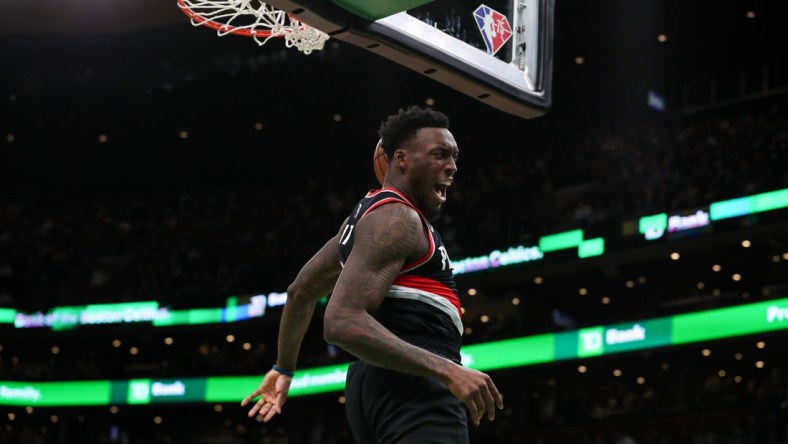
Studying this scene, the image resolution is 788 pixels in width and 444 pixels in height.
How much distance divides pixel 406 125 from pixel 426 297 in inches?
22.6

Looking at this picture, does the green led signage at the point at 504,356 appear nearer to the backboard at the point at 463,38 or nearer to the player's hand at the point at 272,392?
the backboard at the point at 463,38

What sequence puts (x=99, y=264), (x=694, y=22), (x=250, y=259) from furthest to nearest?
(x=99, y=264) → (x=250, y=259) → (x=694, y=22)

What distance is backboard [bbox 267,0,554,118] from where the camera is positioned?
3.99 meters

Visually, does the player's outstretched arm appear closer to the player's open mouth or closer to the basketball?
the basketball

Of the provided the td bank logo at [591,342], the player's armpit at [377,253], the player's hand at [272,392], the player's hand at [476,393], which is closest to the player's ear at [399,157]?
the player's armpit at [377,253]

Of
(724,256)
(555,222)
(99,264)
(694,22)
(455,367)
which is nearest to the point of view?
(455,367)

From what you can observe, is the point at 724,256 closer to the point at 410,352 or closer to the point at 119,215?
the point at 119,215

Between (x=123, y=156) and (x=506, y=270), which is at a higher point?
(x=123, y=156)

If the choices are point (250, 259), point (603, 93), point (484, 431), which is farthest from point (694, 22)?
point (250, 259)

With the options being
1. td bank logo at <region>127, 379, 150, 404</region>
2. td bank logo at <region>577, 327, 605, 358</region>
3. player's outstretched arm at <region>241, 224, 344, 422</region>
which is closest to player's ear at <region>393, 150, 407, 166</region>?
player's outstretched arm at <region>241, 224, 344, 422</region>

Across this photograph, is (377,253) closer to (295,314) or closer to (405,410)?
(405,410)

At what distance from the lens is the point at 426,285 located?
340 centimetres

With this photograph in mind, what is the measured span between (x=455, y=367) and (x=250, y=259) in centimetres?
2409

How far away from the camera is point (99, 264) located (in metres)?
29.7
